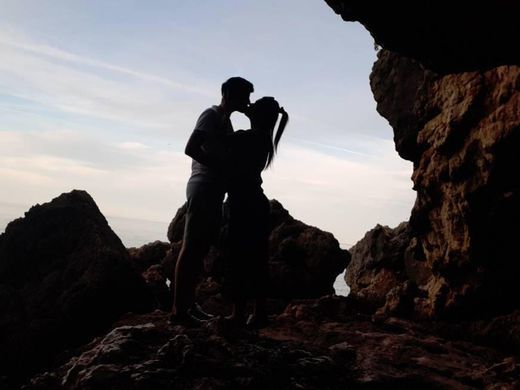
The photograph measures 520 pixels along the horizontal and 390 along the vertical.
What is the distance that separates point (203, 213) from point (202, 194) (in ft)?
0.79

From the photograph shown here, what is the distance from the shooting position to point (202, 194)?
18.4ft

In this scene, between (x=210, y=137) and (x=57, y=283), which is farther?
(x=57, y=283)

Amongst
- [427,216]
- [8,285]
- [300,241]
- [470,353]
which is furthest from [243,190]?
[300,241]

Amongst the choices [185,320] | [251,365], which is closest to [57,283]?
[185,320]

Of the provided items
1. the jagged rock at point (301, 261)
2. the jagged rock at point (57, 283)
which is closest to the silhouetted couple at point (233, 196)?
the jagged rock at point (57, 283)

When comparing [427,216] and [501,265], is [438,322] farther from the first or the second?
[427,216]

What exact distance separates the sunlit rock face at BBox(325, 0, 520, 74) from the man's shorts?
272cm

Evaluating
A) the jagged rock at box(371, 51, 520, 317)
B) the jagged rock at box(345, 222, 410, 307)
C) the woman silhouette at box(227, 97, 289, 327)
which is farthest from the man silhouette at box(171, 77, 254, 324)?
the jagged rock at box(345, 222, 410, 307)

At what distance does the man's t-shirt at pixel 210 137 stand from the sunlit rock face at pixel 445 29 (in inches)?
77.3

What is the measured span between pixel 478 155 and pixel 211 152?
17.3 feet

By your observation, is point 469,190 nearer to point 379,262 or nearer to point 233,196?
point 233,196

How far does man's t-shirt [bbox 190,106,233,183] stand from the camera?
557 centimetres

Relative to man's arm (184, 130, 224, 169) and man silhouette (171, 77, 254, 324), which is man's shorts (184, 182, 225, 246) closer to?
man silhouette (171, 77, 254, 324)

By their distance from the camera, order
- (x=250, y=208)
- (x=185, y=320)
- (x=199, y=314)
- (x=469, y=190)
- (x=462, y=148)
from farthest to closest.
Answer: (x=462, y=148)
(x=469, y=190)
(x=199, y=314)
(x=250, y=208)
(x=185, y=320)
